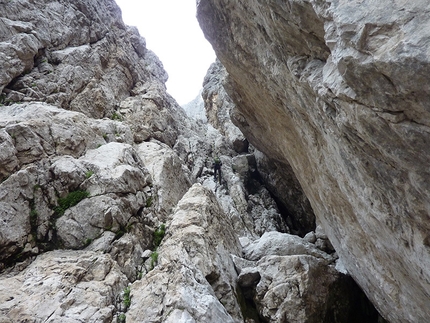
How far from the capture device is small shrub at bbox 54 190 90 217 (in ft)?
40.1

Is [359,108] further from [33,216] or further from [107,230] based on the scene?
[33,216]

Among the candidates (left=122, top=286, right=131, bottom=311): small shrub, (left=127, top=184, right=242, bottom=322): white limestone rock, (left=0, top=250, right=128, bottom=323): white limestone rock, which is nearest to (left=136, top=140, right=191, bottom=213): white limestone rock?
(left=127, top=184, right=242, bottom=322): white limestone rock

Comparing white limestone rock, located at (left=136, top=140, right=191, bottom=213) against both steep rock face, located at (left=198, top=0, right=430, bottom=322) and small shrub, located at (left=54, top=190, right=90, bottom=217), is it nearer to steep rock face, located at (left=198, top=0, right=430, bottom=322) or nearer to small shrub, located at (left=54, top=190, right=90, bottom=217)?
small shrub, located at (left=54, top=190, right=90, bottom=217)

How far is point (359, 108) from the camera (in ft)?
18.7

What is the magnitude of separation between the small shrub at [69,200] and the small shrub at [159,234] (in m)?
3.50

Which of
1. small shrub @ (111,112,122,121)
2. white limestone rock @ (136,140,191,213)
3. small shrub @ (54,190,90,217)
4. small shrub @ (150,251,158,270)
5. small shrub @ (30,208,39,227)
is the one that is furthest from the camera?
small shrub @ (111,112,122,121)

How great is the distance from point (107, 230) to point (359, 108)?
33.9 ft

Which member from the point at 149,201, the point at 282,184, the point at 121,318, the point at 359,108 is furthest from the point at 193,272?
the point at 282,184

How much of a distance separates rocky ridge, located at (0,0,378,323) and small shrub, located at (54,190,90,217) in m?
0.06

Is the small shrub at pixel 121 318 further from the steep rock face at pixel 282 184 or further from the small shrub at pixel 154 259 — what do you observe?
the steep rock face at pixel 282 184

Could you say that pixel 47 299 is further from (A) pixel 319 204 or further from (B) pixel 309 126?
(A) pixel 319 204

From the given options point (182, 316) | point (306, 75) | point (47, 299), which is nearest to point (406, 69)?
point (306, 75)

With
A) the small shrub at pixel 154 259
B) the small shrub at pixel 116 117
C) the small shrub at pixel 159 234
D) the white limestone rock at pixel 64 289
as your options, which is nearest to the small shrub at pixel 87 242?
the white limestone rock at pixel 64 289

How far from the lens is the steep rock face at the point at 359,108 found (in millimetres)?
4758
